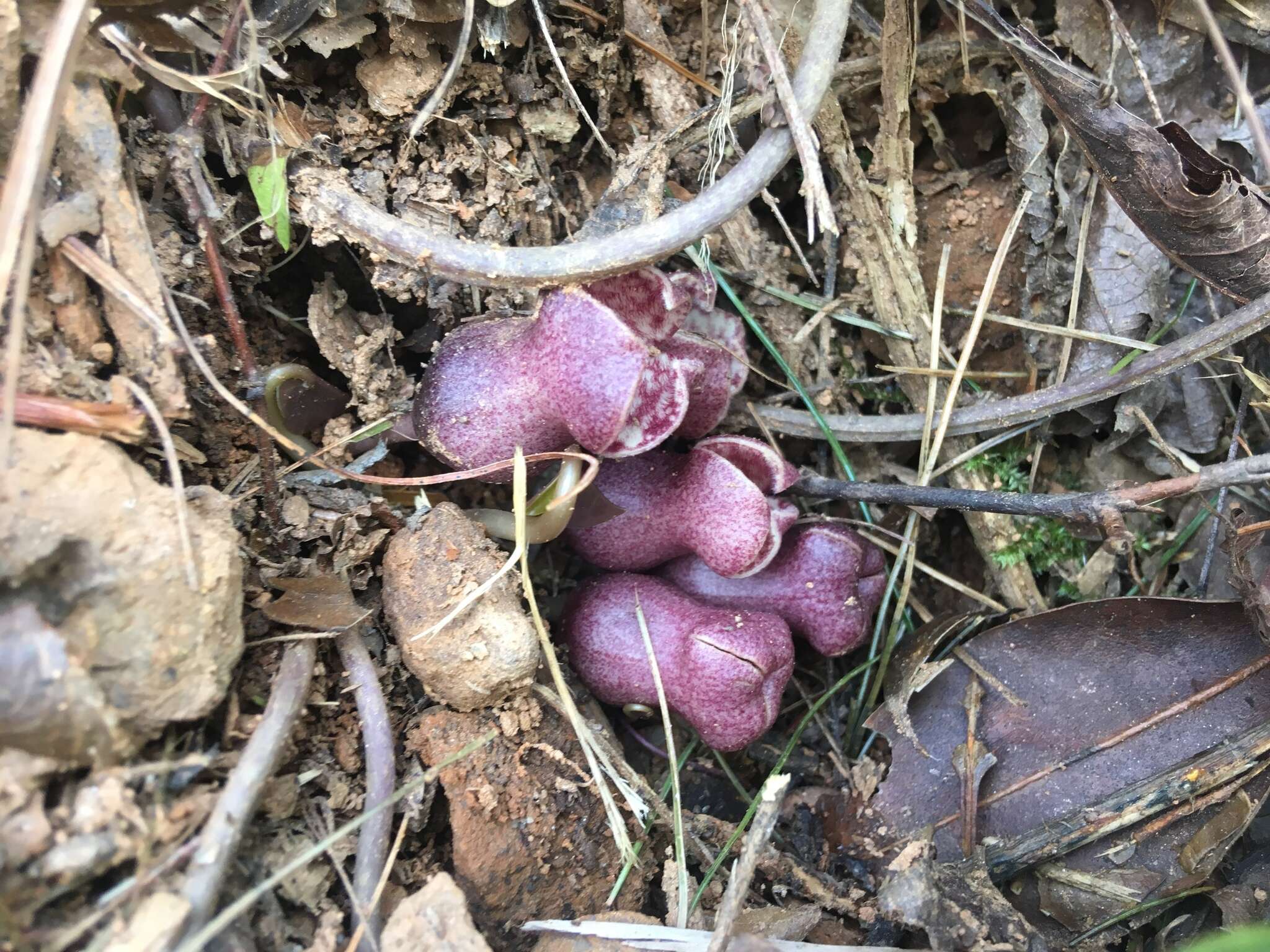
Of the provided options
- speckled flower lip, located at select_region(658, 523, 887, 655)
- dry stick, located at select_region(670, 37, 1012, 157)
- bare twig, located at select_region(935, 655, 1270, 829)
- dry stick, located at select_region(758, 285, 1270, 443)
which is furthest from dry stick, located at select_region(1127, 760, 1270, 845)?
dry stick, located at select_region(670, 37, 1012, 157)

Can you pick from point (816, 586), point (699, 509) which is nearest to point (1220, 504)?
point (816, 586)

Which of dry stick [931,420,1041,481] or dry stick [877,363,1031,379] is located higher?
dry stick [877,363,1031,379]

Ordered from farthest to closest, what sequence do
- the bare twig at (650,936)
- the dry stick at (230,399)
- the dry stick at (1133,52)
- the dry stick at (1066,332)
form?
the dry stick at (1066,332) → the dry stick at (1133,52) → the bare twig at (650,936) → the dry stick at (230,399)

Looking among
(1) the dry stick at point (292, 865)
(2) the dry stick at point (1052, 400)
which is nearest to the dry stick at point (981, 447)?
(2) the dry stick at point (1052, 400)

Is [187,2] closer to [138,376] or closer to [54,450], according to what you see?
[138,376]

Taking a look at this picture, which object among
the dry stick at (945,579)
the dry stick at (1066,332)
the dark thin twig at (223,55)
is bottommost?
the dry stick at (945,579)

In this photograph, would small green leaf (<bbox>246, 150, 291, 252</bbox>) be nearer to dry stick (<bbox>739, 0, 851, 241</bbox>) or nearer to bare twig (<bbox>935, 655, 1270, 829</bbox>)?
dry stick (<bbox>739, 0, 851, 241</bbox>)

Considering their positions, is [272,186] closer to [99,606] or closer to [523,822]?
[99,606]

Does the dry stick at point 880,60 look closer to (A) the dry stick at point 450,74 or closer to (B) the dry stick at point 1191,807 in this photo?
(A) the dry stick at point 450,74
